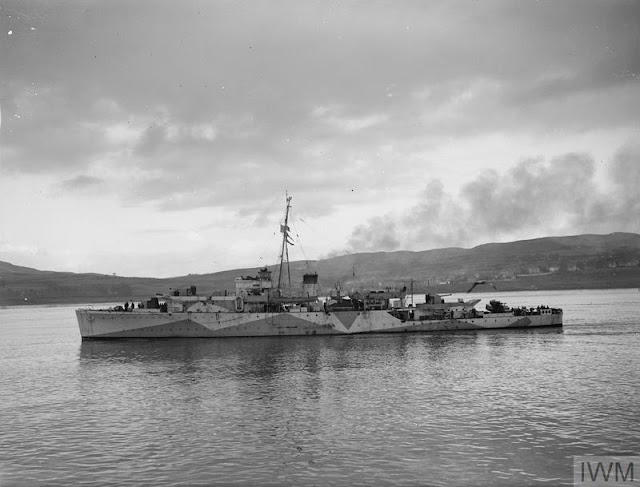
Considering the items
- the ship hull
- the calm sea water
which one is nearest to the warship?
the ship hull

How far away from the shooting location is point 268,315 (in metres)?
54.4

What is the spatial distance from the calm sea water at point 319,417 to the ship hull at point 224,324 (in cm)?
1080

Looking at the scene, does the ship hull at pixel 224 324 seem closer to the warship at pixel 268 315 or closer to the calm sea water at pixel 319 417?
the warship at pixel 268 315

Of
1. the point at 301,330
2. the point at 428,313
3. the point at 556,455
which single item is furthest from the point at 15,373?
the point at 428,313

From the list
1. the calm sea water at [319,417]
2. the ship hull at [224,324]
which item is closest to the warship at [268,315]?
the ship hull at [224,324]

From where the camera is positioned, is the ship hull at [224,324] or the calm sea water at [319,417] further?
the ship hull at [224,324]

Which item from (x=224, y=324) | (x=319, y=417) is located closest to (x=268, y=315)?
(x=224, y=324)

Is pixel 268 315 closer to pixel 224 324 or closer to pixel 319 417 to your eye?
pixel 224 324

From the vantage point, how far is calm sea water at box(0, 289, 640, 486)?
53.0 ft

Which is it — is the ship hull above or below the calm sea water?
above

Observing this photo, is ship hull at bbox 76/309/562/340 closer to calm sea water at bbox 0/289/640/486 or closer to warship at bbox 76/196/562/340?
warship at bbox 76/196/562/340

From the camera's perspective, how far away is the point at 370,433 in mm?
19766

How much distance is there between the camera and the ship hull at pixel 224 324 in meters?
53.7

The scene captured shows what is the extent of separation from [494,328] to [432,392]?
3783 centimetres
